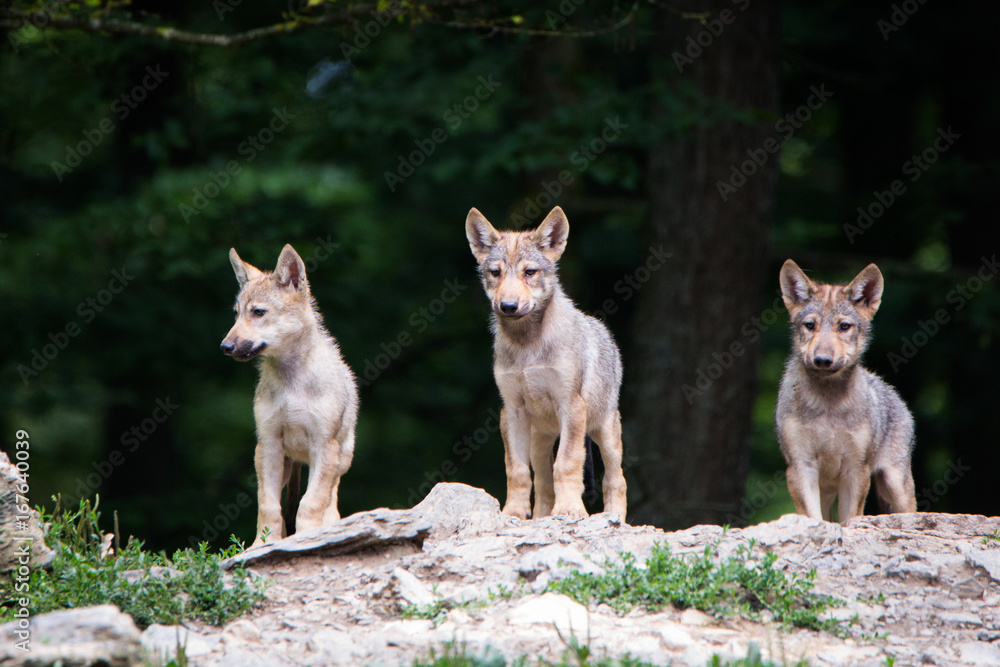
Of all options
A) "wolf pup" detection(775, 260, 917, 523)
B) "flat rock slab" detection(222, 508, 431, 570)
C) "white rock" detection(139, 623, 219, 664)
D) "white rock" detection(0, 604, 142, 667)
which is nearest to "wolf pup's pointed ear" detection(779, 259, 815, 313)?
"wolf pup" detection(775, 260, 917, 523)

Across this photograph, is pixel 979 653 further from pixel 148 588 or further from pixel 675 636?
pixel 148 588

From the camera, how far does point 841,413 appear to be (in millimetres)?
8227

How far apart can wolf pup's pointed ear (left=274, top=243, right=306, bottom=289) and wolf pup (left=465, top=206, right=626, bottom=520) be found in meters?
1.51

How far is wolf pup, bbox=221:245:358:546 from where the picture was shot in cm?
809

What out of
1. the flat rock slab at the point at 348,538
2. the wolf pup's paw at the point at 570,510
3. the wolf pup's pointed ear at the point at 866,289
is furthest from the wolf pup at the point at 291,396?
the wolf pup's pointed ear at the point at 866,289

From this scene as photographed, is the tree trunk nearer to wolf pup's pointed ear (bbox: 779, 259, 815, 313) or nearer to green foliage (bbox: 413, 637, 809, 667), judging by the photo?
wolf pup's pointed ear (bbox: 779, 259, 815, 313)

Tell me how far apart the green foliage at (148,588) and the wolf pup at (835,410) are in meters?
4.50

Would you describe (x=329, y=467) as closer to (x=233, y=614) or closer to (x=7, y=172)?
(x=233, y=614)

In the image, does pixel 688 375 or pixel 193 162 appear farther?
pixel 193 162

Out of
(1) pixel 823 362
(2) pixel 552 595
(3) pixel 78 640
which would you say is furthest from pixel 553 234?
(3) pixel 78 640

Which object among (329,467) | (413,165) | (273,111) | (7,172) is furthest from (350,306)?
(329,467)

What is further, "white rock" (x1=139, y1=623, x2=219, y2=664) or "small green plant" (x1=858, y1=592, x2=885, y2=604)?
"small green plant" (x1=858, y1=592, x2=885, y2=604)

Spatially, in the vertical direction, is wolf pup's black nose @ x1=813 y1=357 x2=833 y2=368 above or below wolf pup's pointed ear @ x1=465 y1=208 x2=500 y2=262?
below

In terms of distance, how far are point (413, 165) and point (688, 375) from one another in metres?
6.52
